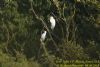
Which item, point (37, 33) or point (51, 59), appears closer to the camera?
point (51, 59)

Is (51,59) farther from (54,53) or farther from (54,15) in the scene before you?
(54,15)

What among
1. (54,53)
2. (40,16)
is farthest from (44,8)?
(54,53)

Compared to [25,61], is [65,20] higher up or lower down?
higher up

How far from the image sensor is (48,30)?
1193cm

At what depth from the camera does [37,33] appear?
12.2m

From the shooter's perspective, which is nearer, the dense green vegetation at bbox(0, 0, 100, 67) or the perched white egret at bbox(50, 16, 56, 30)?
the dense green vegetation at bbox(0, 0, 100, 67)

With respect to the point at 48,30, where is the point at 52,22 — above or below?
above

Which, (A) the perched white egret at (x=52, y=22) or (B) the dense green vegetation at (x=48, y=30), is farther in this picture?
(A) the perched white egret at (x=52, y=22)

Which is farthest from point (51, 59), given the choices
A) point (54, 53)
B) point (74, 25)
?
point (74, 25)

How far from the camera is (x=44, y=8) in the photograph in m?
12.1

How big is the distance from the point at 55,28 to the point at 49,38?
32cm

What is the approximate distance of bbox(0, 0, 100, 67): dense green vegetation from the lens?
11.5m

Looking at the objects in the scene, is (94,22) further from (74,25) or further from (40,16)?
(40,16)

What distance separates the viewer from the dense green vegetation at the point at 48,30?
1150 cm
